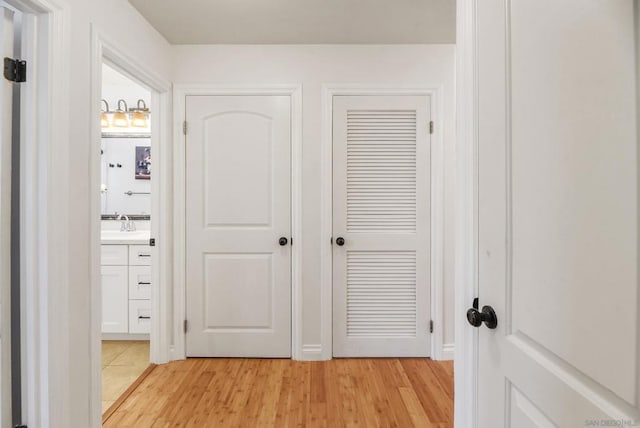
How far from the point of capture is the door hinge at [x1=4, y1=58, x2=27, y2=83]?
136 cm

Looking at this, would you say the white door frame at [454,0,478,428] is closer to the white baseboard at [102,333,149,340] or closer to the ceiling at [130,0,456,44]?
the ceiling at [130,0,456,44]

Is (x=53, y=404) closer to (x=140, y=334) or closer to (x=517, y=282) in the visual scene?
(x=140, y=334)

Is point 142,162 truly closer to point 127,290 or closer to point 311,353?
point 127,290

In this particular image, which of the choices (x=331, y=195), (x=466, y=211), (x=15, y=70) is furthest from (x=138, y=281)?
(x=466, y=211)

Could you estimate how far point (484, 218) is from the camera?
965mm

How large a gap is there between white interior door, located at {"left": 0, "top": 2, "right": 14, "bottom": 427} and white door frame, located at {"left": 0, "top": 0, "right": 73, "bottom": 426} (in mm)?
45

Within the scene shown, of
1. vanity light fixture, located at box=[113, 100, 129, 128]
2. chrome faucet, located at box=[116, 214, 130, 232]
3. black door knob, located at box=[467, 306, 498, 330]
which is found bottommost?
black door knob, located at box=[467, 306, 498, 330]

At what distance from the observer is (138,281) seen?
2969mm

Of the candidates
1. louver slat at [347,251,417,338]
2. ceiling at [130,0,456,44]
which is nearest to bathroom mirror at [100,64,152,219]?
ceiling at [130,0,456,44]

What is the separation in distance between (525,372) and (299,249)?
6.43 ft

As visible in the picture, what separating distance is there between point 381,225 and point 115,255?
2278 millimetres

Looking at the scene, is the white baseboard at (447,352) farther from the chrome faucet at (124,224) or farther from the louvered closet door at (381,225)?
the chrome faucet at (124,224)

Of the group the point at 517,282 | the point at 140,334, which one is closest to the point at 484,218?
the point at 517,282

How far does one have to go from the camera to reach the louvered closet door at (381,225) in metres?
2.64
